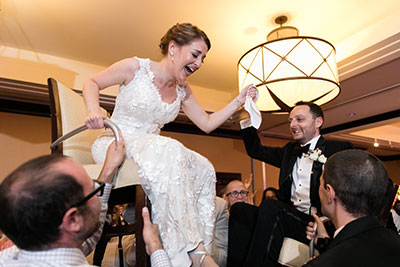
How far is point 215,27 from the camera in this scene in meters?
3.61

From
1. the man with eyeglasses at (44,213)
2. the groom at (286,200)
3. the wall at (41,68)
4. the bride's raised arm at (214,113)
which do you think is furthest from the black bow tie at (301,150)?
the wall at (41,68)

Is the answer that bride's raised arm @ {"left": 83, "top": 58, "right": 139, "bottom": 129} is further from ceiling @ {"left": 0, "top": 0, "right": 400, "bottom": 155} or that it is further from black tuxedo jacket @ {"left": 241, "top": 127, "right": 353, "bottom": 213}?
ceiling @ {"left": 0, "top": 0, "right": 400, "bottom": 155}

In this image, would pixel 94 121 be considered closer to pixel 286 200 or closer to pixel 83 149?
pixel 83 149

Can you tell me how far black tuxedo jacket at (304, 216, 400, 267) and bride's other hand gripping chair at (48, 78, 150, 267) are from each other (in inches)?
27.3

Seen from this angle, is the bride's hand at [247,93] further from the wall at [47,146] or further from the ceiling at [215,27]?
the wall at [47,146]

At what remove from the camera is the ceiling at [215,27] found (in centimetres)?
328

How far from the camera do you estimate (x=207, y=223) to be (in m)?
1.61

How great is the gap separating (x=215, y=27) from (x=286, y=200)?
1.98 metres

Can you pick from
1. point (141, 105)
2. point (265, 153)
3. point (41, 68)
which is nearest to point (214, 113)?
point (141, 105)

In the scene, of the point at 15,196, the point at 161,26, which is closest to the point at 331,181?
the point at 15,196

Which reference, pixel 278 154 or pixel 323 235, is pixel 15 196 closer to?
pixel 323 235

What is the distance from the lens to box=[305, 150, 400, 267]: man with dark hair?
1202 millimetres

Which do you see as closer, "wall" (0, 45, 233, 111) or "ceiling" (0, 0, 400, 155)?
"ceiling" (0, 0, 400, 155)

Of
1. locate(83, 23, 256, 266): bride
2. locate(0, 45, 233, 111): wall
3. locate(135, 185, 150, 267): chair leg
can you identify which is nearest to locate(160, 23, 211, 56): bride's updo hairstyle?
locate(83, 23, 256, 266): bride
